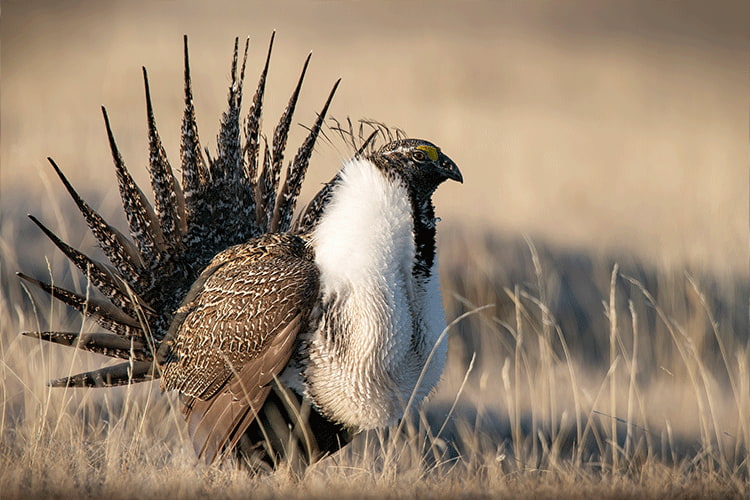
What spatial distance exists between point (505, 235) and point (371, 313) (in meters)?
3.66

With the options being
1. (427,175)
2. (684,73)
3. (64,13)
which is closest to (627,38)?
(684,73)

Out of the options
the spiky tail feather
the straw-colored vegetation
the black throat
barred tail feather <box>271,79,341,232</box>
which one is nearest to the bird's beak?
the black throat

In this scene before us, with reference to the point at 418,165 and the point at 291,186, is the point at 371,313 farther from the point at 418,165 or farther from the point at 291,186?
the point at 291,186

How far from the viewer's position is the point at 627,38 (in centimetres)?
1463

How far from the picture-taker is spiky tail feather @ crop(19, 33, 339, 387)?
3396 millimetres

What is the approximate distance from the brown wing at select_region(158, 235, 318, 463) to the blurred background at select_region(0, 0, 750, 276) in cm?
177

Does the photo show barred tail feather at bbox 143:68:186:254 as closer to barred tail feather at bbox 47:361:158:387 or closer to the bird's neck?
barred tail feather at bbox 47:361:158:387

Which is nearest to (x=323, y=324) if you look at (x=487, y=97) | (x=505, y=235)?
(x=505, y=235)

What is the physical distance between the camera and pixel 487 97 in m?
11.0

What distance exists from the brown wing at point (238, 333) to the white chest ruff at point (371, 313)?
0.10 m

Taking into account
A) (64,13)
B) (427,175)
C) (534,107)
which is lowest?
(427,175)

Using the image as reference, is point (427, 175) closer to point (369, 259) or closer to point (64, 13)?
point (369, 259)

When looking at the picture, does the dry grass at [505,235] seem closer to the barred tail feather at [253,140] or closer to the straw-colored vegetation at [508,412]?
the straw-colored vegetation at [508,412]

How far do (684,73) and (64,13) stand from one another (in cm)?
985
